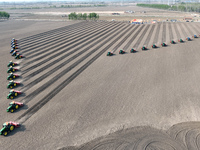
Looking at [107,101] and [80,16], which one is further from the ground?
[80,16]

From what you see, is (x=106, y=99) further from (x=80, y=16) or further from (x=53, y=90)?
(x=80, y=16)

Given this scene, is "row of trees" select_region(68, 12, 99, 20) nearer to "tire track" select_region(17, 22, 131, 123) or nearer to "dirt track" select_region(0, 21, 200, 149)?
"dirt track" select_region(0, 21, 200, 149)

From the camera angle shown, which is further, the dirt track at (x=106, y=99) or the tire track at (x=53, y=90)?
the tire track at (x=53, y=90)

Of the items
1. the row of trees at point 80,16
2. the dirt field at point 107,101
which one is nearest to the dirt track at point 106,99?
the dirt field at point 107,101

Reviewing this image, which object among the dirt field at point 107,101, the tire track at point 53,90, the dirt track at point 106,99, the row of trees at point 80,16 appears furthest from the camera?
the row of trees at point 80,16

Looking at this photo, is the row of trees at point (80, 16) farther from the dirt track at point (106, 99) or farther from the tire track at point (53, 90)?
the tire track at point (53, 90)

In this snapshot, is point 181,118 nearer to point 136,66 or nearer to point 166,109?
point 166,109

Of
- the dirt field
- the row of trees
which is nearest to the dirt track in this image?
the dirt field

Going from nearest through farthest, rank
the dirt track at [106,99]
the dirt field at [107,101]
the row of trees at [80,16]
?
the dirt field at [107,101] < the dirt track at [106,99] < the row of trees at [80,16]

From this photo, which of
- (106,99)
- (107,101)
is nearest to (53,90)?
(106,99)
